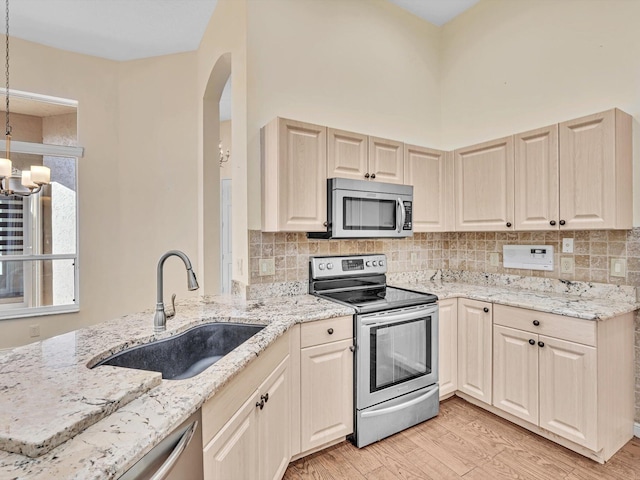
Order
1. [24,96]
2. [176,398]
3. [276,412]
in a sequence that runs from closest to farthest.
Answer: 1. [176,398]
2. [276,412]
3. [24,96]

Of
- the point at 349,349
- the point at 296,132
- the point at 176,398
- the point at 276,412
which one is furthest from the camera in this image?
the point at 296,132

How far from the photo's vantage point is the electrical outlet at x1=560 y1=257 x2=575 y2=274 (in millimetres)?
2360

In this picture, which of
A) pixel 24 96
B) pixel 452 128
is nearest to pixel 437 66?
pixel 452 128

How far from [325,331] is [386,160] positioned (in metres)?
1.39

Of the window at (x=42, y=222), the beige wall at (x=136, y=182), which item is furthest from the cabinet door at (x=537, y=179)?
the window at (x=42, y=222)

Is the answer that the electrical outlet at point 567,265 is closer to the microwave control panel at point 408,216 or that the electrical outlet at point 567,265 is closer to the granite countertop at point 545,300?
the granite countertop at point 545,300

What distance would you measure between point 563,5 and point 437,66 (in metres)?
1.07

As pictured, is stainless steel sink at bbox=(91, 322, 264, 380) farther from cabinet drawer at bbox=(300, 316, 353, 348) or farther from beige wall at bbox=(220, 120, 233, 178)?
beige wall at bbox=(220, 120, 233, 178)

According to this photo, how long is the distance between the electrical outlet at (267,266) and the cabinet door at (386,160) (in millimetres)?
969

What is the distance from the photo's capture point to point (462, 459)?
194cm

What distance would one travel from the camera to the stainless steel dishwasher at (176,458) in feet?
2.47

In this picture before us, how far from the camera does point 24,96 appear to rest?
350 centimetres

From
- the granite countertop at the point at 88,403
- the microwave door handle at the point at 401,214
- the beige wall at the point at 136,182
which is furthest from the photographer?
the beige wall at the point at 136,182

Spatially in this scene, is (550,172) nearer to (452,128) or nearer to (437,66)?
(452,128)
